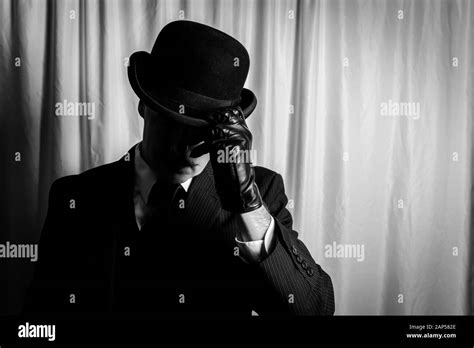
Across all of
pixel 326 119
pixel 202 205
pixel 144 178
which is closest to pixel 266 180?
pixel 202 205

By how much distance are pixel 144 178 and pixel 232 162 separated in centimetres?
32

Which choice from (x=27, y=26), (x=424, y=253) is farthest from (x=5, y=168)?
(x=424, y=253)

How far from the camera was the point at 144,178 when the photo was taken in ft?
4.26

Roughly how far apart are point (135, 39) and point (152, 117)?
501mm

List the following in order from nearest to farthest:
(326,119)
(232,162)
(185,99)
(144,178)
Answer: (232,162) < (185,99) < (144,178) < (326,119)

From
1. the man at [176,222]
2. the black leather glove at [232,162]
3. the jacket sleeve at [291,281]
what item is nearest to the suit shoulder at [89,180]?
the man at [176,222]

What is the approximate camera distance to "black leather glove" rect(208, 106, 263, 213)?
1.09 m

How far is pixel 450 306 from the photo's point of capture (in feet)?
5.95

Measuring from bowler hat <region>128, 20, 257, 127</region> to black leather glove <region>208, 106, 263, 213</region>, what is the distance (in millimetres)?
79

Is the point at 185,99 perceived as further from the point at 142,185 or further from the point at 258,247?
the point at 258,247

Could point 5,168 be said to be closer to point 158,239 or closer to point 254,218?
point 158,239

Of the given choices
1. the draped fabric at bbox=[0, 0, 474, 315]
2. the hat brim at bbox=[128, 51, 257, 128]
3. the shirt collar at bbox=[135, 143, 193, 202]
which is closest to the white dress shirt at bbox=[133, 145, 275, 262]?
the shirt collar at bbox=[135, 143, 193, 202]

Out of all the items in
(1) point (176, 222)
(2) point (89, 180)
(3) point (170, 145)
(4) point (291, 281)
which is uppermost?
(3) point (170, 145)

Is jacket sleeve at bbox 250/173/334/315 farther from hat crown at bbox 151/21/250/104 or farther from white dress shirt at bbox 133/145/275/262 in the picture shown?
hat crown at bbox 151/21/250/104
